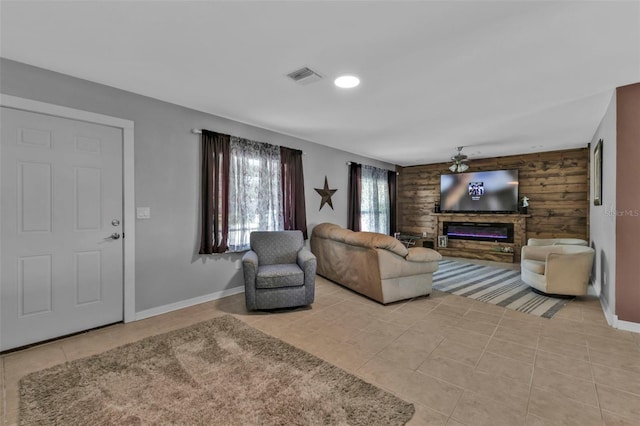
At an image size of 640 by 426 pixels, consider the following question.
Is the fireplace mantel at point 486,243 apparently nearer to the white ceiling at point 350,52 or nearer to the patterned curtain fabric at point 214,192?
the white ceiling at point 350,52

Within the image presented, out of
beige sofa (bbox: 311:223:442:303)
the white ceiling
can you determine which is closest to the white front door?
the white ceiling

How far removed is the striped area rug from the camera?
3525 millimetres

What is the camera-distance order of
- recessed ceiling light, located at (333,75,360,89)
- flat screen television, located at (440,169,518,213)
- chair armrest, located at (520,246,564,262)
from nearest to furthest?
recessed ceiling light, located at (333,75,360,89) < chair armrest, located at (520,246,564,262) < flat screen television, located at (440,169,518,213)

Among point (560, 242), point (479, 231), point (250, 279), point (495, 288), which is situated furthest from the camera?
point (479, 231)

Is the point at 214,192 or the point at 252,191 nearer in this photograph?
the point at 214,192

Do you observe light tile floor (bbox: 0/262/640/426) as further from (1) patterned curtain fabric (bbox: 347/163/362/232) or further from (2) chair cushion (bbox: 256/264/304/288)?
(1) patterned curtain fabric (bbox: 347/163/362/232)

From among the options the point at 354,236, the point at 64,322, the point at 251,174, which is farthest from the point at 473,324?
the point at 64,322

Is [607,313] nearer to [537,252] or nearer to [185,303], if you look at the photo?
[537,252]

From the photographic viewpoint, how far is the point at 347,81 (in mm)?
2717

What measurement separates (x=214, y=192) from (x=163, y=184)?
0.59 m

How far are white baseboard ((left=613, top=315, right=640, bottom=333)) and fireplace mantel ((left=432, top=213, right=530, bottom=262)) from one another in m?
3.47

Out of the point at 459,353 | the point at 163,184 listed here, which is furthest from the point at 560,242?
the point at 163,184

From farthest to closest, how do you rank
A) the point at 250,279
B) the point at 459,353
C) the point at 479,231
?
the point at 479,231, the point at 250,279, the point at 459,353

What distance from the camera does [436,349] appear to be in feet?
8.07
